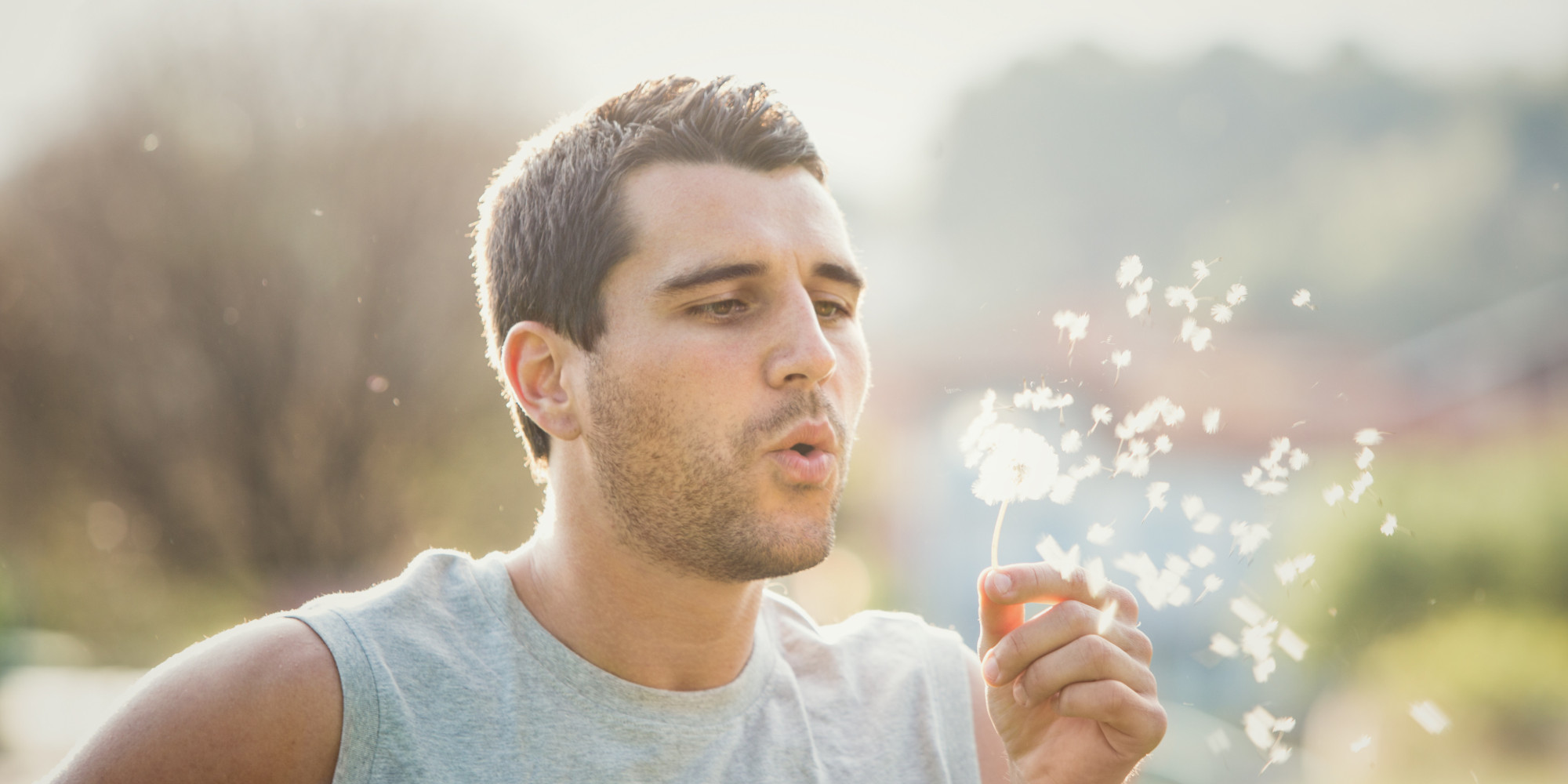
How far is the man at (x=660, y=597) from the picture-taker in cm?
194

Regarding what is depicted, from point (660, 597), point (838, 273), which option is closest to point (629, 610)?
point (660, 597)

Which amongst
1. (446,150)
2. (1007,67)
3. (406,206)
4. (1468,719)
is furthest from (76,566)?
(1468,719)

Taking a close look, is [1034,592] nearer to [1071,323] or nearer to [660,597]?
[1071,323]

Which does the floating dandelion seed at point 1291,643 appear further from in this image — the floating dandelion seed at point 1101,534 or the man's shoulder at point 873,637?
the man's shoulder at point 873,637

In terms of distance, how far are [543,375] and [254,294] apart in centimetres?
1297

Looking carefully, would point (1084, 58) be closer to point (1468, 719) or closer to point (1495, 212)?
point (1495, 212)

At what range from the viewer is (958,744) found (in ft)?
8.32

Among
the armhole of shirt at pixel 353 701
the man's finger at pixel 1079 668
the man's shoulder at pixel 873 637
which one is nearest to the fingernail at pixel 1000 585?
the man's finger at pixel 1079 668

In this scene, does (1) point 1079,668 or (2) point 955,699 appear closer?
(1) point 1079,668

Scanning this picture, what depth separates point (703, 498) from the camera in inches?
85.1

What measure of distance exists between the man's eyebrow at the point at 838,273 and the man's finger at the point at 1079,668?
992 mm

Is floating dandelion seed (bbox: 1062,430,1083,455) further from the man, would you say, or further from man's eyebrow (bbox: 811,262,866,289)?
man's eyebrow (bbox: 811,262,866,289)

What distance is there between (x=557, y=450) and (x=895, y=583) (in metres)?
14.5

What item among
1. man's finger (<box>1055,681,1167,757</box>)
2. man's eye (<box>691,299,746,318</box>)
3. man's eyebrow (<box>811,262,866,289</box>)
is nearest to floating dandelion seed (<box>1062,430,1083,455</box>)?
man's finger (<box>1055,681,1167,757</box>)
